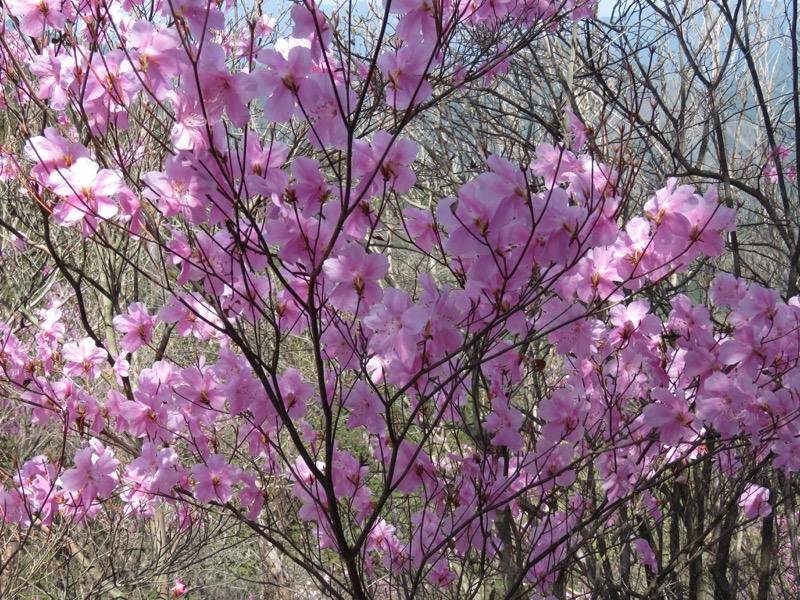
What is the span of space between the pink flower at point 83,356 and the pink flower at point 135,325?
54 centimetres

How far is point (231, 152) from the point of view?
150cm

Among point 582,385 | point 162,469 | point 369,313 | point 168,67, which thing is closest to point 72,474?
point 162,469

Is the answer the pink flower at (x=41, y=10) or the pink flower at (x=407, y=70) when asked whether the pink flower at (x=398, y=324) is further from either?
the pink flower at (x=41, y=10)

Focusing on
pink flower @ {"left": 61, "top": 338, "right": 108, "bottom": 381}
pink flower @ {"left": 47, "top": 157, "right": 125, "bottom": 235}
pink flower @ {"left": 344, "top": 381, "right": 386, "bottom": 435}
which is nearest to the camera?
pink flower @ {"left": 47, "top": 157, "right": 125, "bottom": 235}

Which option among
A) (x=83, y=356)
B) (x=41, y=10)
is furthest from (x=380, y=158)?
(x=83, y=356)

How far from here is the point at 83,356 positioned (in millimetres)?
2670

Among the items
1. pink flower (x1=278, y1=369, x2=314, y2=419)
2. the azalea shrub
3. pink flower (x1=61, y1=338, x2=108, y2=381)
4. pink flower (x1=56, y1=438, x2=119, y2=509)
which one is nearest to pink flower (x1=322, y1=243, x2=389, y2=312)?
the azalea shrub

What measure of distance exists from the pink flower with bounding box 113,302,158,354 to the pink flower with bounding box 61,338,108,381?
21.2 inches

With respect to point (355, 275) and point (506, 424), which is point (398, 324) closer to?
point (355, 275)

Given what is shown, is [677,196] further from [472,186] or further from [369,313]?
[369,313]

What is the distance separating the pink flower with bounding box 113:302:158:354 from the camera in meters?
2.16

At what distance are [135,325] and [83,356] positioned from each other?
25.0 inches

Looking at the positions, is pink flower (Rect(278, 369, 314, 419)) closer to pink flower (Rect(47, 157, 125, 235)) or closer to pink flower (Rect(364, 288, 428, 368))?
pink flower (Rect(364, 288, 428, 368))

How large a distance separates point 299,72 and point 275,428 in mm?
981
